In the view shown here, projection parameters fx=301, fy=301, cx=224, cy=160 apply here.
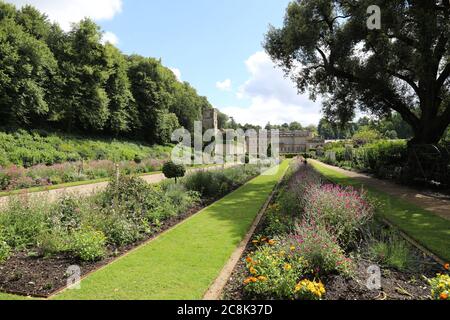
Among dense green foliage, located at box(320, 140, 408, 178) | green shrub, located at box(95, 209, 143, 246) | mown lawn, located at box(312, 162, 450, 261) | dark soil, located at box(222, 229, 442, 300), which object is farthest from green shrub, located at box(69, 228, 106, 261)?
dense green foliage, located at box(320, 140, 408, 178)

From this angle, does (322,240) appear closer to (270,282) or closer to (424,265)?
(270,282)

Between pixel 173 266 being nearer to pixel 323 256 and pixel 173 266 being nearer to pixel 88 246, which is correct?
pixel 88 246

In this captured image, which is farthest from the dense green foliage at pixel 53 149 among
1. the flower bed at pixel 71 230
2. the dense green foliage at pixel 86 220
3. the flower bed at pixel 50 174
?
the flower bed at pixel 71 230

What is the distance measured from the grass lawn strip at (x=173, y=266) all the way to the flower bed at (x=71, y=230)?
0.42 meters

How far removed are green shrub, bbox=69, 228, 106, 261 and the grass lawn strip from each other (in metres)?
0.41

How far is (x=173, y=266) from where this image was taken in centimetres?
496

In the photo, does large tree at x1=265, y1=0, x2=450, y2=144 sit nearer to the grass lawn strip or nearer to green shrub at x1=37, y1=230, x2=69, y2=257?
the grass lawn strip

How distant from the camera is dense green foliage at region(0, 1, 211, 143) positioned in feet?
73.8

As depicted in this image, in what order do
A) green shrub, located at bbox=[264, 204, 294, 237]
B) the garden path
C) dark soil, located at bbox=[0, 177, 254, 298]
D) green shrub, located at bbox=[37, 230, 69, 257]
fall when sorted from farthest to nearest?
the garden path < green shrub, located at bbox=[264, 204, 294, 237] < green shrub, located at bbox=[37, 230, 69, 257] < dark soil, located at bbox=[0, 177, 254, 298]

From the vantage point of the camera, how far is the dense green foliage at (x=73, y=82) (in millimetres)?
22500

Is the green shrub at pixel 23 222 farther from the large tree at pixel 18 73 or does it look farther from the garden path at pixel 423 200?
the large tree at pixel 18 73

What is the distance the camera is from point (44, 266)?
490 cm
